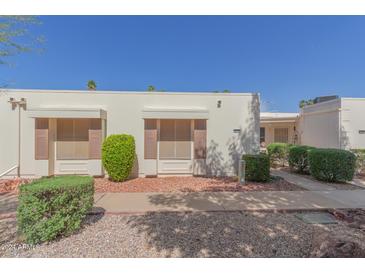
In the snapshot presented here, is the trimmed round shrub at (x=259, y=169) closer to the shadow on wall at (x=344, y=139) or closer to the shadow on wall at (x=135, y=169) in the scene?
the shadow on wall at (x=135, y=169)

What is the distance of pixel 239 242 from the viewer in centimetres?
337

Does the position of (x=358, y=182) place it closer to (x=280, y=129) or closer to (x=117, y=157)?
(x=117, y=157)

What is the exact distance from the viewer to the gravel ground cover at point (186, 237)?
10.2ft

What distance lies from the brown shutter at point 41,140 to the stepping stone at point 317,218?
9069 millimetres

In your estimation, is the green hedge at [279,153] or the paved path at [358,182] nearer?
the paved path at [358,182]

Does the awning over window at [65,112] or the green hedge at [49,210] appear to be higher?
the awning over window at [65,112]

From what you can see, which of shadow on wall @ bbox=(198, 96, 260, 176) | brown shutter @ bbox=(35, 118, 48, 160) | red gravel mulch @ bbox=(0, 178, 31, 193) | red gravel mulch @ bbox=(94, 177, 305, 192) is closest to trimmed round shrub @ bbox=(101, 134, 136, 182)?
red gravel mulch @ bbox=(94, 177, 305, 192)

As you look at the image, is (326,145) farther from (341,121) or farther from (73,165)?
(73,165)

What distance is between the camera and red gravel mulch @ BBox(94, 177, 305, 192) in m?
6.82

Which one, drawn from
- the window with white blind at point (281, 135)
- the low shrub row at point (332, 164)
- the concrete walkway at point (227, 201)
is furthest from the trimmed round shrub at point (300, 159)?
the window with white blind at point (281, 135)

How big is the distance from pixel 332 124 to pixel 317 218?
9988 millimetres

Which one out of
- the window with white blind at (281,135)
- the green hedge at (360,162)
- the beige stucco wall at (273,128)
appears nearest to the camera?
the green hedge at (360,162)

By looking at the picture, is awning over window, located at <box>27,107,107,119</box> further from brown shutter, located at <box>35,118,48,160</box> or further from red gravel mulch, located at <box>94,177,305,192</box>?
red gravel mulch, located at <box>94,177,305,192</box>

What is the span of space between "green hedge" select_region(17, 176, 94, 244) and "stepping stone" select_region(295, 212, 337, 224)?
4609mm
